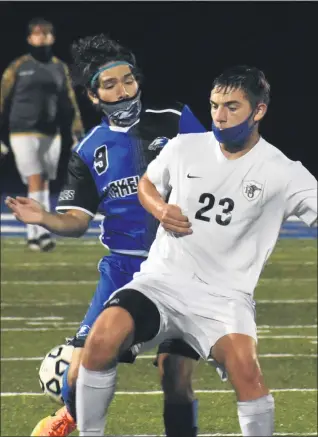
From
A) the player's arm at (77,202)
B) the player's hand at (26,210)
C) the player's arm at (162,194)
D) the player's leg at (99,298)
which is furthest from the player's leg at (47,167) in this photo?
the player's arm at (162,194)

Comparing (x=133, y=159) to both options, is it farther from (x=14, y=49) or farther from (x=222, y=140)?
(x=14, y=49)

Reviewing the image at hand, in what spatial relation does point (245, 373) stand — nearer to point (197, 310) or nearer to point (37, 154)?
point (197, 310)

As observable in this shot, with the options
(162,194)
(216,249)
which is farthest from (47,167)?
(216,249)

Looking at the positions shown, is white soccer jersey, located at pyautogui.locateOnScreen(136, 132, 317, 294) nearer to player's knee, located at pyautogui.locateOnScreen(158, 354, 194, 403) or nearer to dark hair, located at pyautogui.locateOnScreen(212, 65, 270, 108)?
dark hair, located at pyautogui.locateOnScreen(212, 65, 270, 108)

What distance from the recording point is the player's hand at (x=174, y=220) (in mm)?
4980

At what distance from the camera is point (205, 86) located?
78.0 ft

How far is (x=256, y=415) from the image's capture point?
494 centimetres

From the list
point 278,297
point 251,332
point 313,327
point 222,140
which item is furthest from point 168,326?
point 278,297

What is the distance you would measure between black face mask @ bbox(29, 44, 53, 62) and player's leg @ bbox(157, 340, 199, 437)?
10653 millimetres

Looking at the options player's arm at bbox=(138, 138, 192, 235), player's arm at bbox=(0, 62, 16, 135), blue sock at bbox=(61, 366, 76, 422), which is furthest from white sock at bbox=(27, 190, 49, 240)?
player's arm at bbox=(138, 138, 192, 235)

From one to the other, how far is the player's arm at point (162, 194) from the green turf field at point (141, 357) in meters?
3.57

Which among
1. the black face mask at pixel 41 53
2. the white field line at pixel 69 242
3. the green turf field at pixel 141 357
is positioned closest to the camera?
the green turf field at pixel 141 357

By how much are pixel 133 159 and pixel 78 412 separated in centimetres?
129

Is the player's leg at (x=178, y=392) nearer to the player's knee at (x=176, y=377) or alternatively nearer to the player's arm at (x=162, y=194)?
the player's knee at (x=176, y=377)
